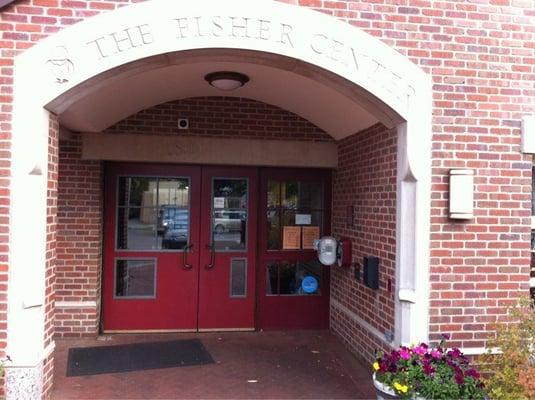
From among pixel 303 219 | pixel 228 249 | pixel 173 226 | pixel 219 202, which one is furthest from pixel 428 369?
pixel 173 226

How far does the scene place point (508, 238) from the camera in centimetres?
445

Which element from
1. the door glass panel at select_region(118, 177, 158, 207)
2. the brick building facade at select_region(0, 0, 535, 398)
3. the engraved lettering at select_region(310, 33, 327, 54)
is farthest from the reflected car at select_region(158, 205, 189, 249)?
the engraved lettering at select_region(310, 33, 327, 54)

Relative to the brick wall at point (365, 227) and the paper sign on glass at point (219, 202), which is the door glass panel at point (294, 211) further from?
the paper sign on glass at point (219, 202)

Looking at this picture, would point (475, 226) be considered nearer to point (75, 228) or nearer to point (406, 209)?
point (406, 209)

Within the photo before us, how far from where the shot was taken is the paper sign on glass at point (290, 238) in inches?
271

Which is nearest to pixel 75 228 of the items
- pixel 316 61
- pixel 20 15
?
pixel 20 15

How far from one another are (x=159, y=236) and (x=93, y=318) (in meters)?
1.32

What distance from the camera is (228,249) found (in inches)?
267

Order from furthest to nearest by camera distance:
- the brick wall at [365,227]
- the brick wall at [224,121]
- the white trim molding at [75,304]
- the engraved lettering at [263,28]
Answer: the brick wall at [224,121] → the white trim molding at [75,304] → the brick wall at [365,227] → the engraved lettering at [263,28]

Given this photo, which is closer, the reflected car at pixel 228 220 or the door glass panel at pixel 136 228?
the door glass panel at pixel 136 228

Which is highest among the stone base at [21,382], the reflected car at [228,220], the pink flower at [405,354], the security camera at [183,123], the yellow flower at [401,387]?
the security camera at [183,123]

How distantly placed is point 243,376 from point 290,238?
7.35 feet

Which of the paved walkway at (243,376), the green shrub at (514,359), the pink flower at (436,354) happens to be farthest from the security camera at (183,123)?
the green shrub at (514,359)

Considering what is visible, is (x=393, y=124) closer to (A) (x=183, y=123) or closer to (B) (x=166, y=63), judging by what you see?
(B) (x=166, y=63)
